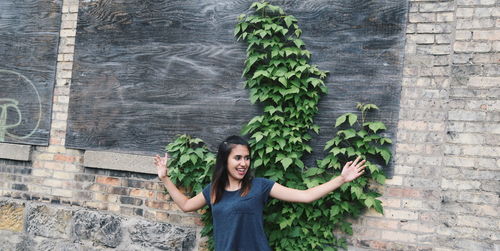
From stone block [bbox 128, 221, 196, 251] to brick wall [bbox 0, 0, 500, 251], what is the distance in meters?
1.49

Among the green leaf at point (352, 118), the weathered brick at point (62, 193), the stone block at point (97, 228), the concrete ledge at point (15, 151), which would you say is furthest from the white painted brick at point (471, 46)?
the concrete ledge at point (15, 151)

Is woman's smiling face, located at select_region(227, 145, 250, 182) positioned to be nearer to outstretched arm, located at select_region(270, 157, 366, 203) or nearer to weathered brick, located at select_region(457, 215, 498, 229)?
outstretched arm, located at select_region(270, 157, 366, 203)

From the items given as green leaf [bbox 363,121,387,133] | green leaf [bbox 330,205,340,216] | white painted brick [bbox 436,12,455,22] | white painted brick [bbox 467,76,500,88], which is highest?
white painted brick [bbox 436,12,455,22]

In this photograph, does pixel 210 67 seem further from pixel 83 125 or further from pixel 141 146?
pixel 83 125

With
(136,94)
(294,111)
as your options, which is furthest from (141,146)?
(294,111)

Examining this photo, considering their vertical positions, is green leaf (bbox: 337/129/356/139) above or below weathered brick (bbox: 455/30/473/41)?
below

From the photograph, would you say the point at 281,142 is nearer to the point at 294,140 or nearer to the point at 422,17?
the point at 294,140

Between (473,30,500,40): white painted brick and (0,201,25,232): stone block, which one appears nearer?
(473,30,500,40): white painted brick

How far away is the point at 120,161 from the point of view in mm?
4727

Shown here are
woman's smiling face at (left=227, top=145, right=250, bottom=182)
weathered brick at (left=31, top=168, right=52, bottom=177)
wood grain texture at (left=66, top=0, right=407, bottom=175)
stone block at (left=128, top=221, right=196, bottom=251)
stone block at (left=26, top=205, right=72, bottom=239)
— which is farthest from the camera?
weathered brick at (left=31, top=168, right=52, bottom=177)

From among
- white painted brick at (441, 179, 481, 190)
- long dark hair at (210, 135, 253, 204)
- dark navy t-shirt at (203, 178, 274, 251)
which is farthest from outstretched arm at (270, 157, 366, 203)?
white painted brick at (441, 179, 481, 190)

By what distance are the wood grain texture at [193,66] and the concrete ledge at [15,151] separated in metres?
0.53

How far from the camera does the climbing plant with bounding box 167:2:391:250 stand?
12.9 ft

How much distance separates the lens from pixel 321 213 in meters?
4.00
